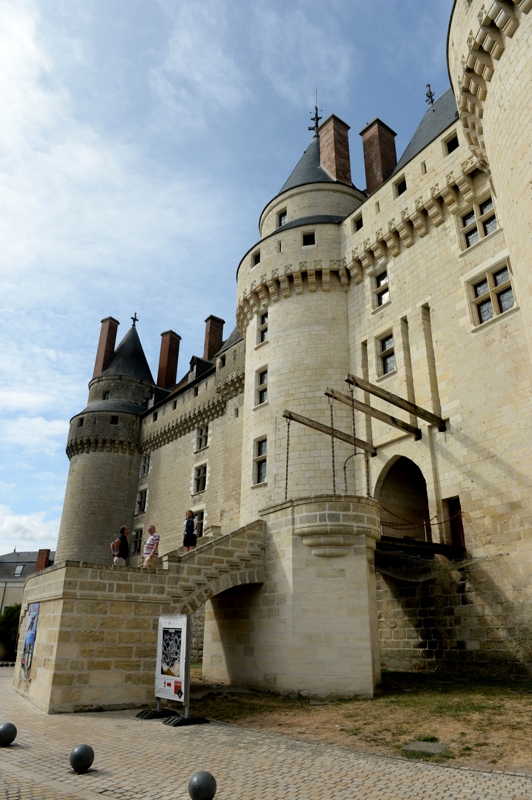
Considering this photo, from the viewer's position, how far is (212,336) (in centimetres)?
3216

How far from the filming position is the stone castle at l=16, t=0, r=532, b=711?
973 centimetres

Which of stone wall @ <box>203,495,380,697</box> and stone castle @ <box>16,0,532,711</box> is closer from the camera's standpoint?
stone castle @ <box>16,0,532,711</box>

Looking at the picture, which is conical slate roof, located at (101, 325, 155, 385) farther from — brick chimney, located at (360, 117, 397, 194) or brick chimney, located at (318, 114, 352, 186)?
brick chimney, located at (360, 117, 397, 194)

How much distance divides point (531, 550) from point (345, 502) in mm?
3989

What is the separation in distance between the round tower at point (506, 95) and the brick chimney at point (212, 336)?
2138 cm

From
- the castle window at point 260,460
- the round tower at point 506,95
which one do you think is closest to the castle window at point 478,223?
the round tower at point 506,95

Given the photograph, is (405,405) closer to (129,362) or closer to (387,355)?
(387,355)

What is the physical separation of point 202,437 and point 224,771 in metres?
21.6

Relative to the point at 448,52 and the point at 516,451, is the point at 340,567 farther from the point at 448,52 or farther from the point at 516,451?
the point at 448,52

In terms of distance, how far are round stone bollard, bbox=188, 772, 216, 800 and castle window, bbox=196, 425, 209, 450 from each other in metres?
21.9

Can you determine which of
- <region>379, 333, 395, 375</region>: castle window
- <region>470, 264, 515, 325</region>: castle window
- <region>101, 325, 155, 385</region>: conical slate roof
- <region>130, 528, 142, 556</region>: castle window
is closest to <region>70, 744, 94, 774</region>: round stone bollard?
<region>470, 264, 515, 325</region>: castle window

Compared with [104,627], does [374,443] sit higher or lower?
higher

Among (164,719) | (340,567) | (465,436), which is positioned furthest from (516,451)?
(164,719)

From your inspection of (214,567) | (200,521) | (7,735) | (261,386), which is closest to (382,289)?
(261,386)
